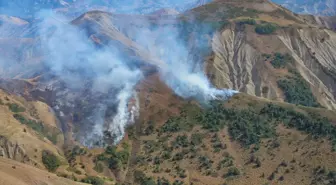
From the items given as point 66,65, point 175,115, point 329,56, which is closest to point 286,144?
point 175,115

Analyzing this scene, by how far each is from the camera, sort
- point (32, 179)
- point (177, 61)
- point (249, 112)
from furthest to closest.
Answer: point (177, 61)
point (249, 112)
point (32, 179)

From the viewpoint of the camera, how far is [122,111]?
120 meters

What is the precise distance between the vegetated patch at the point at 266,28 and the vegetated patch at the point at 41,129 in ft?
347

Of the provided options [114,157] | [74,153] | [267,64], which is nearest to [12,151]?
[74,153]

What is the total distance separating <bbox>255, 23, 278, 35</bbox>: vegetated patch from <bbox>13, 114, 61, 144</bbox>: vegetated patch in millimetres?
105629

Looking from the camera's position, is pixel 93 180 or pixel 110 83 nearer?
pixel 93 180

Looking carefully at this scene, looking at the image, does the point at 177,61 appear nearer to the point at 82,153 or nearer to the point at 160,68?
the point at 160,68

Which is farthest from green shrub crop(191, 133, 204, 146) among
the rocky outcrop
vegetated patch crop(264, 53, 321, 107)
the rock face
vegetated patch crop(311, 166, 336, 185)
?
vegetated patch crop(264, 53, 321, 107)

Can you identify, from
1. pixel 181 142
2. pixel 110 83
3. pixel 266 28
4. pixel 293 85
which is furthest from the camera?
pixel 266 28

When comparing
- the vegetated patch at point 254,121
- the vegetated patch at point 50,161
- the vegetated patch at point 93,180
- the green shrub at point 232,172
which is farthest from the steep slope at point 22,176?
the vegetated patch at point 254,121

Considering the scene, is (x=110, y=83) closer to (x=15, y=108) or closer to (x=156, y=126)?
(x=156, y=126)

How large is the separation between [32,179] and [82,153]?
3275cm

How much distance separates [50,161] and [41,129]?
16734 millimetres

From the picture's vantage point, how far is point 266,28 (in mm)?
189375
